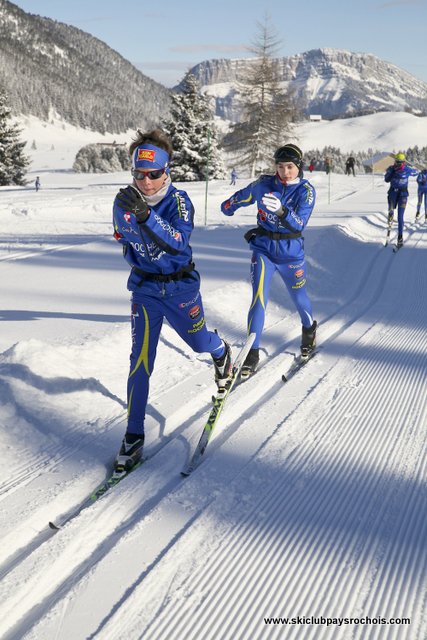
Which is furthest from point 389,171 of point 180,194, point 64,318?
point 180,194

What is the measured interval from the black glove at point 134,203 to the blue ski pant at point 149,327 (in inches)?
27.1

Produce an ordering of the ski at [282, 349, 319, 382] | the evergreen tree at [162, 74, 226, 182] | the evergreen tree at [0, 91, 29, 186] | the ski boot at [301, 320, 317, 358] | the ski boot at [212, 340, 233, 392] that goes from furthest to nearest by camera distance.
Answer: the evergreen tree at [0, 91, 29, 186] < the evergreen tree at [162, 74, 226, 182] < the ski boot at [301, 320, 317, 358] < the ski at [282, 349, 319, 382] < the ski boot at [212, 340, 233, 392]

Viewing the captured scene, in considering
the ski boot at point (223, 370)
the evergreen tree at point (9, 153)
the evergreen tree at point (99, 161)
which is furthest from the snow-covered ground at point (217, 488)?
the evergreen tree at point (99, 161)

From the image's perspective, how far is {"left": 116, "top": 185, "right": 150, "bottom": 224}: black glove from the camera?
3150 mm

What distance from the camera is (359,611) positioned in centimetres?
258

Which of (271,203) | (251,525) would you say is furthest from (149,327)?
(271,203)

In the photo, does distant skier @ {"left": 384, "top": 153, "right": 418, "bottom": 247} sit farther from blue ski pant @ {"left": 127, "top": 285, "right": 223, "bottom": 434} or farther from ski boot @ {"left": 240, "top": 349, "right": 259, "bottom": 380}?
blue ski pant @ {"left": 127, "top": 285, "right": 223, "bottom": 434}

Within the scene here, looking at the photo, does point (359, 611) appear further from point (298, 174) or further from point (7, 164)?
point (7, 164)

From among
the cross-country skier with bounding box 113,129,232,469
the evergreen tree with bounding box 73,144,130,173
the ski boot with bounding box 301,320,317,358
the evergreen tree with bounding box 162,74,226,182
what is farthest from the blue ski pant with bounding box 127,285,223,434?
the evergreen tree with bounding box 73,144,130,173

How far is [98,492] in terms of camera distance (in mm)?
3482

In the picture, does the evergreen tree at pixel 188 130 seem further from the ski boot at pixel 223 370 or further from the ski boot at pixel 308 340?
the ski boot at pixel 223 370

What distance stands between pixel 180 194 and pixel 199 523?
1.90 meters

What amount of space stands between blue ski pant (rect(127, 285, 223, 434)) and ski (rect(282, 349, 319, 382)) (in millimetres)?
1790

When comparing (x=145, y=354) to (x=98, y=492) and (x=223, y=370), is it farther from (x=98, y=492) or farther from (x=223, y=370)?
(x=98, y=492)
